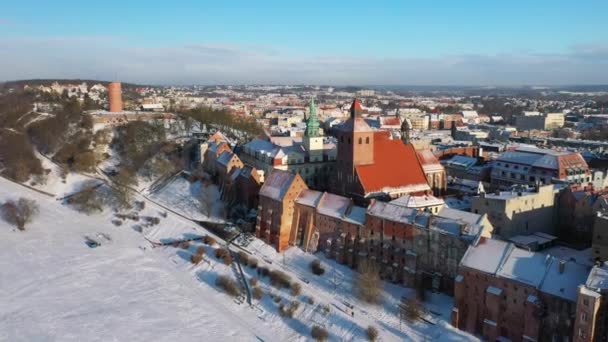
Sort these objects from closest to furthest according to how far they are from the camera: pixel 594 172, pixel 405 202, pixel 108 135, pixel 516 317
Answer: pixel 516 317 → pixel 405 202 → pixel 594 172 → pixel 108 135

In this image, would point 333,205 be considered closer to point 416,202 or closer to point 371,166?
point 416,202

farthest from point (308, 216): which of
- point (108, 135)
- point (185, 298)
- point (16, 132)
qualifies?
point (16, 132)

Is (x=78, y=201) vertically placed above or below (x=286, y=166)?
below

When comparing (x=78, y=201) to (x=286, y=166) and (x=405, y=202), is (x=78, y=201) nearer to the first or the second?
(x=286, y=166)

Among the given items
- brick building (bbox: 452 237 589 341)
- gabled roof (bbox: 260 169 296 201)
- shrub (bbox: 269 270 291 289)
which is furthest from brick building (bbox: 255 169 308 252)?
brick building (bbox: 452 237 589 341)

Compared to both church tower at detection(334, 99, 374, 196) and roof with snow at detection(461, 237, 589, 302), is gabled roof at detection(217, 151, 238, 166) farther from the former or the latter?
roof with snow at detection(461, 237, 589, 302)

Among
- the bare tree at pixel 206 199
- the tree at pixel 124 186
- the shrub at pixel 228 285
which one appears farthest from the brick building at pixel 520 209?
the tree at pixel 124 186

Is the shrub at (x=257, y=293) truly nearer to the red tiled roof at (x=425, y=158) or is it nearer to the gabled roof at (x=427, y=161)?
the gabled roof at (x=427, y=161)
